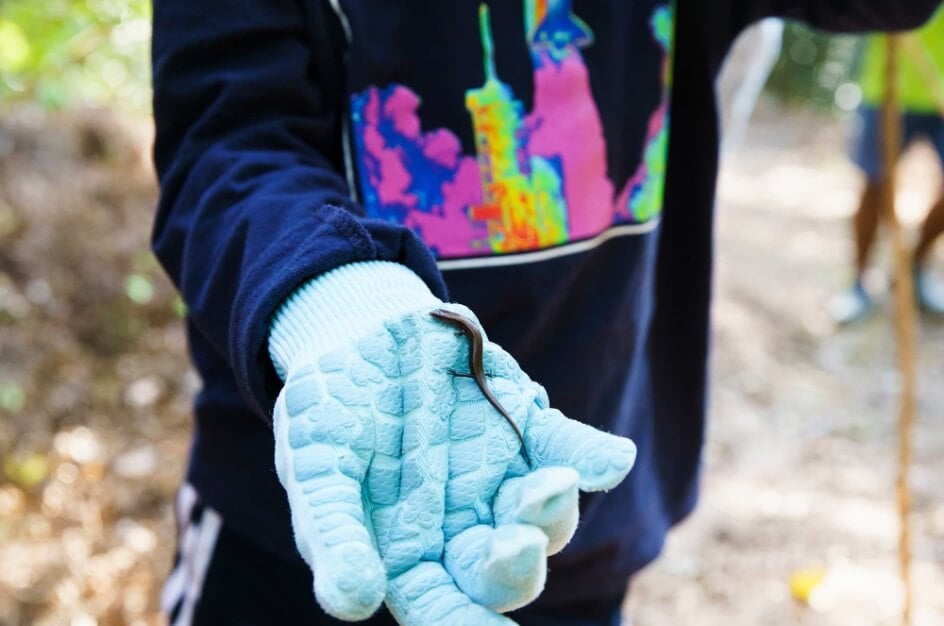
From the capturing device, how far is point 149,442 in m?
2.40

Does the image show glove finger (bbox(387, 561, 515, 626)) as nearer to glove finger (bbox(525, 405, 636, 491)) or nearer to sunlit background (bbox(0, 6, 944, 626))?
glove finger (bbox(525, 405, 636, 491))

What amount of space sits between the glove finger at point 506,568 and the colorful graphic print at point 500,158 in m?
0.41

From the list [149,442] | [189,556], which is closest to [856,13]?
[189,556]

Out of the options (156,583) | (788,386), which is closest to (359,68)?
(156,583)

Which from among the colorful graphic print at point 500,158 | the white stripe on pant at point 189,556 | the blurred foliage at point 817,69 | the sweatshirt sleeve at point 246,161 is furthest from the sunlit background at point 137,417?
the blurred foliage at point 817,69

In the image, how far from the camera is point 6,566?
6.38 feet

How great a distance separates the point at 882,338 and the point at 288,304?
3.68 m

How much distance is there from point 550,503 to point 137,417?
7.14ft

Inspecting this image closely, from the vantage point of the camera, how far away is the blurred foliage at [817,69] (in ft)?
23.5

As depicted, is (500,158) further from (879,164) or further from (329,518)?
(879,164)

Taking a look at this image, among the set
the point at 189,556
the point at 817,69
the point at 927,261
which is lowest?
the point at 817,69

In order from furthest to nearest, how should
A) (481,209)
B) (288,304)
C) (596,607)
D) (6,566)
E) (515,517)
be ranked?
(6,566) < (596,607) < (481,209) < (288,304) < (515,517)

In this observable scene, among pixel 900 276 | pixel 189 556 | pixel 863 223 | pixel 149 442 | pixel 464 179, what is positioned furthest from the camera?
pixel 863 223

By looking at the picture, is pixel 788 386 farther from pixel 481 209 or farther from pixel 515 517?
pixel 515 517
